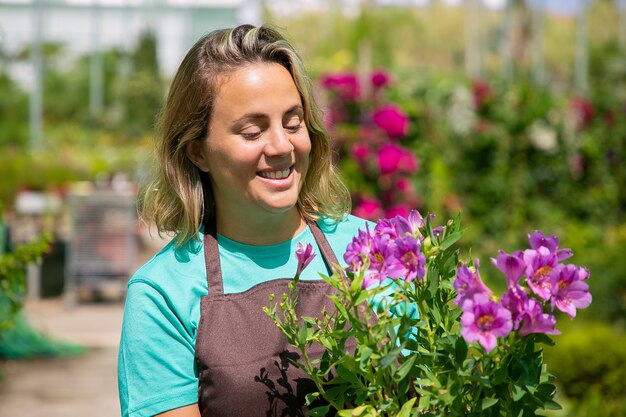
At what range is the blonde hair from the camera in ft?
5.15

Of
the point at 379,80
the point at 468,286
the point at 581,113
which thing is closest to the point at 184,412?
the point at 468,286

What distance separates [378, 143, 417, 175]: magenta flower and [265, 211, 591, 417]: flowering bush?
3964 millimetres

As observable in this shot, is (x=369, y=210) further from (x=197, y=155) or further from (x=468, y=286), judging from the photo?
(x=468, y=286)

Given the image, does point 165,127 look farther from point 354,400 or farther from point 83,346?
point 83,346

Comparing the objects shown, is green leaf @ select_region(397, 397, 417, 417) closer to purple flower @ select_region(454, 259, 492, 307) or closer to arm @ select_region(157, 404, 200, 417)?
purple flower @ select_region(454, 259, 492, 307)

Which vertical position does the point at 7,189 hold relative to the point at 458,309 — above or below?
below

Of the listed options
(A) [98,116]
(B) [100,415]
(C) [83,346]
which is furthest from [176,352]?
(A) [98,116]

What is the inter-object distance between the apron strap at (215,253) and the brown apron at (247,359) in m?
0.02

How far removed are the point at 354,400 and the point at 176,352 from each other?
32cm

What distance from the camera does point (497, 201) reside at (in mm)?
8133

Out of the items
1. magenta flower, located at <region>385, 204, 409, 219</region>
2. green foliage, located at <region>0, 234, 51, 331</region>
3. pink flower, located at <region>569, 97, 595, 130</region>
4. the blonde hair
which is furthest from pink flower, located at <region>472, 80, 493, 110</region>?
the blonde hair

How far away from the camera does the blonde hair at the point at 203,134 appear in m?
1.57

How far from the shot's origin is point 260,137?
152cm

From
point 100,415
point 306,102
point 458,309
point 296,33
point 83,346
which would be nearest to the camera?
point 458,309
